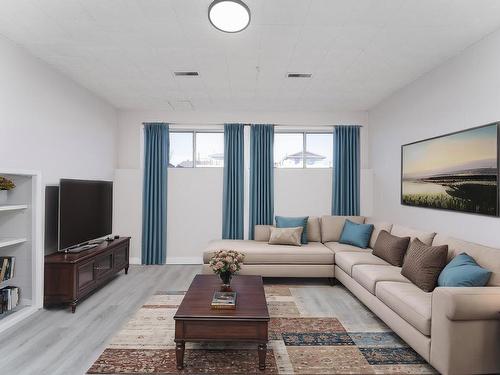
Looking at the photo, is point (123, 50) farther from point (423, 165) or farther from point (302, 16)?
point (423, 165)

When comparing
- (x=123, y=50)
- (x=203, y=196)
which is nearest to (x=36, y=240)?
(x=123, y=50)

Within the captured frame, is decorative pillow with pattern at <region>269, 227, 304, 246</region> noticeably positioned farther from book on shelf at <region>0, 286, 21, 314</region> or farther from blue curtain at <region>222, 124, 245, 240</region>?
book on shelf at <region>0, 286, 21, 314</region>

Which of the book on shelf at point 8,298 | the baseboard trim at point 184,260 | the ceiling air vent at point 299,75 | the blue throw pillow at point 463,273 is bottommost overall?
the baseboard trim at point 184,260

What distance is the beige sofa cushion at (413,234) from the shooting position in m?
3.31

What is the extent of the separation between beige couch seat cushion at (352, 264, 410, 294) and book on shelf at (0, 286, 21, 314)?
3.56 metres

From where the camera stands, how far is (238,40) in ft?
9.80

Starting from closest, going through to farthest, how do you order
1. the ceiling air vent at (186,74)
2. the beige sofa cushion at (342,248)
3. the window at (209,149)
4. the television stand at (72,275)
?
the television stand at (72,275)
the ceiling air vent at (186,74)
the beige sofa cushion at (342,248)
the window at (209,149)

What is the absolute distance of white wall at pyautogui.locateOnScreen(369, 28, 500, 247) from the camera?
2859 millimetres

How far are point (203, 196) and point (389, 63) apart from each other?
11.5 feet

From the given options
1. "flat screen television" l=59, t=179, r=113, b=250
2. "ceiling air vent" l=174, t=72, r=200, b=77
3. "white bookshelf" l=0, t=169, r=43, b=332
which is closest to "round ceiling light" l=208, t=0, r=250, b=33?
"ceiling air vent" l=174, t=72, r=200, b=77

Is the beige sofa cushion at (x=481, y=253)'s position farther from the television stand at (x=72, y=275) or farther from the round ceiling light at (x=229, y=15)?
the television stand at (x=72, y=275)

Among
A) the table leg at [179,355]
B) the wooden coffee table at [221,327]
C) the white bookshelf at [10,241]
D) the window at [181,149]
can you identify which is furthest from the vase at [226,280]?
the window at [181,149]

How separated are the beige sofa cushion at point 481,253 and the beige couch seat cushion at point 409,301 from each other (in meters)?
0.48

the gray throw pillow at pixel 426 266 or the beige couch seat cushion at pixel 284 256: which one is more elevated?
Result: the gray throw pillow at pixel 426 266
